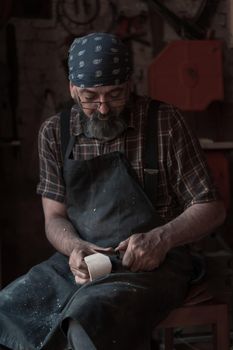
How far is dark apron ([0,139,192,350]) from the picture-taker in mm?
1596

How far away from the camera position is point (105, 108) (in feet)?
6.46

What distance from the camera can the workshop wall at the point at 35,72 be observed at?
116 inches

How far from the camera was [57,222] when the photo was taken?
204 centimetres

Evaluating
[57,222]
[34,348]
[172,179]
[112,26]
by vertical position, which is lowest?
[34,348]

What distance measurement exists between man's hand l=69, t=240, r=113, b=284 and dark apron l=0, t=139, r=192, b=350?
0.15ft

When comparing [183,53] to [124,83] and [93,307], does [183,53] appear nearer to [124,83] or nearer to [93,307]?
[124,83]

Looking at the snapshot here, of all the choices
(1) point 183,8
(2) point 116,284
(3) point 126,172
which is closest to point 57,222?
(3) point 126,172

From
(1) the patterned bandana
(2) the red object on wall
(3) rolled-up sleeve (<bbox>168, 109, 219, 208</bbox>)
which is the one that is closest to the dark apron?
(3) rolled-up sleeve (<bbox>168, 109, 219, 208</bbox>)

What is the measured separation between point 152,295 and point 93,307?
21cm

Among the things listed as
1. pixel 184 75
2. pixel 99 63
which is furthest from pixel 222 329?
pixel 184 75

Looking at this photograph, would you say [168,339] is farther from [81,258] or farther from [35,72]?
[35,72]

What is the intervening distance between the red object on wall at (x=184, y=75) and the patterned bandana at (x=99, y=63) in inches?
35.2

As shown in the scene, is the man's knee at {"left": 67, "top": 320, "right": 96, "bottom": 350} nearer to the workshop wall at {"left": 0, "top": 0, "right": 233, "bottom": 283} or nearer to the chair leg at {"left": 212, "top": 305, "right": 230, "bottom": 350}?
the chair leg at {"left": 212, "top": 305, "right": 230, "bottom": 350}

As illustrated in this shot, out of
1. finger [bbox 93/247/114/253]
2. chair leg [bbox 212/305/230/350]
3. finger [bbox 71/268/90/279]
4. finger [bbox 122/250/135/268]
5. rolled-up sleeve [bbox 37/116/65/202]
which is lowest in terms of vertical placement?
chair leg [bbox 212/305/230/350]
